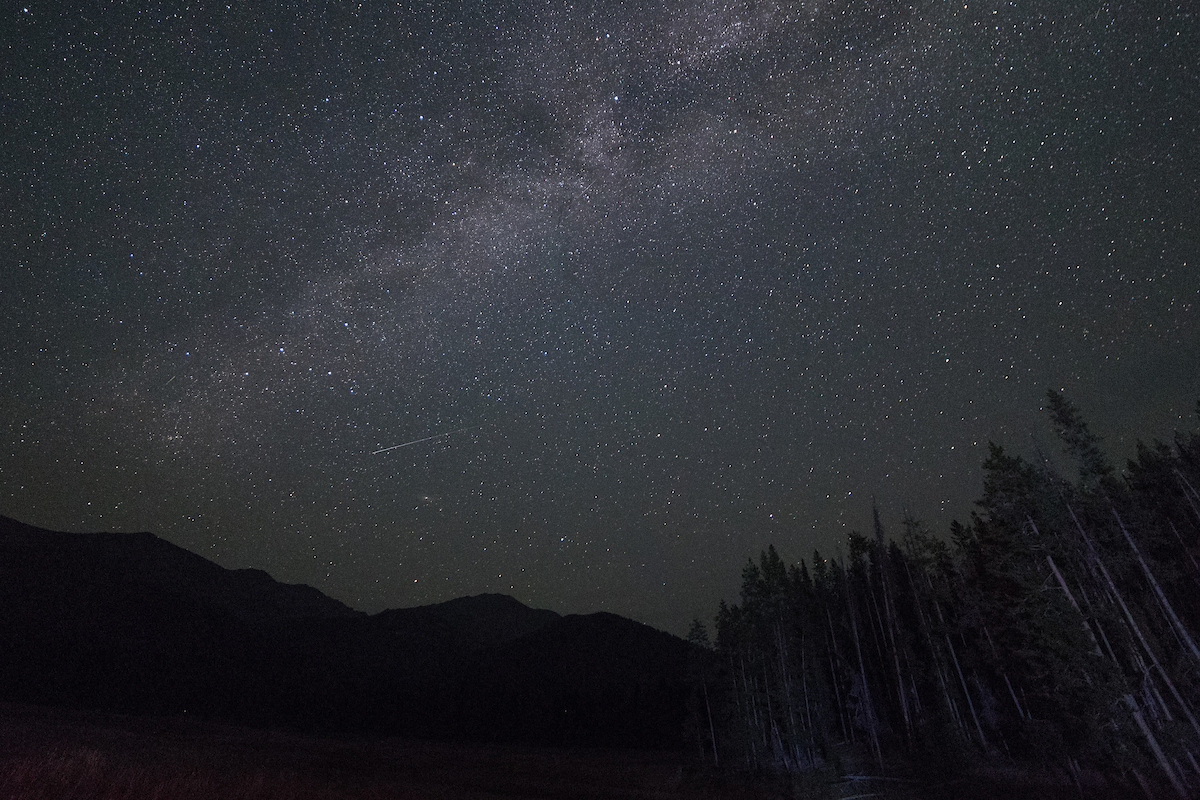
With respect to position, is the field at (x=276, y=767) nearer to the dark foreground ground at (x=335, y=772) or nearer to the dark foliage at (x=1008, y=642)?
the dark foreground ground at (x=335, y=772)

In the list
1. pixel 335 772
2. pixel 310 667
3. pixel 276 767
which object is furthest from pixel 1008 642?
pixel 310 667

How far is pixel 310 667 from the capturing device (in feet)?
420

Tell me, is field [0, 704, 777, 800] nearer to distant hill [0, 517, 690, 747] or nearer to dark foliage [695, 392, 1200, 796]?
distant hill [0, 517, 690, 747]

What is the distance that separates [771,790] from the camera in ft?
121

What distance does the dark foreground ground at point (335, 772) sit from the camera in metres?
19.2

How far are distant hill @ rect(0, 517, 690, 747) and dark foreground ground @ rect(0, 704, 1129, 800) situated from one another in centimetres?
1024

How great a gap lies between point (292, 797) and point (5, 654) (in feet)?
382

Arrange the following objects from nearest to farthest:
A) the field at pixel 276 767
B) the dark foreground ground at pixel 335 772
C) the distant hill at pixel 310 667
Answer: the field at pixel 276 767
the dark foreground ground at pixel 335 772
the distant hill at pixel 310 667

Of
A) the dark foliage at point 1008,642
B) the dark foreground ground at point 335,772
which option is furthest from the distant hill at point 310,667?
the dark foliage at point 1008,642

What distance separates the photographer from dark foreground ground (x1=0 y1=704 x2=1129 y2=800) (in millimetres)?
19234

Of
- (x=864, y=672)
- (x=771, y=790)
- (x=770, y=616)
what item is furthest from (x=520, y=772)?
(x=864, y=672)

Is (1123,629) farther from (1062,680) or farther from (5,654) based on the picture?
(5,654)

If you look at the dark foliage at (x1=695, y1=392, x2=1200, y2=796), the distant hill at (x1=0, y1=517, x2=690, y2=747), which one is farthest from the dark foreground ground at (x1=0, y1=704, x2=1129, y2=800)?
the distant hill at (x1=0, y1=517, x2=690, y2=747)

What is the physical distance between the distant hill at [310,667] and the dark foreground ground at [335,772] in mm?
10242
